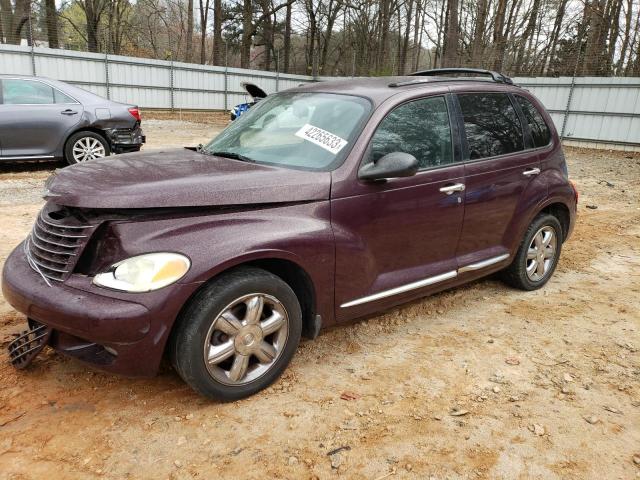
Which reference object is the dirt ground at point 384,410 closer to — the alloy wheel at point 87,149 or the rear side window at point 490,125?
the rear side window at point 490,125

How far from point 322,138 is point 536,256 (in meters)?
2.45

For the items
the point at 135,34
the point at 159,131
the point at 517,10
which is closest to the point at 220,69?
the point at 159,131

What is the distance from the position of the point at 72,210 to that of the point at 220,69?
77.3 ft

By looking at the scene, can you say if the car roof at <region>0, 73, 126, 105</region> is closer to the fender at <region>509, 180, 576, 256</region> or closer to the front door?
the front door

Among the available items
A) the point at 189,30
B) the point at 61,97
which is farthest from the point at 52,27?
the point at 61,97

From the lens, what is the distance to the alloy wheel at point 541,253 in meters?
4.51

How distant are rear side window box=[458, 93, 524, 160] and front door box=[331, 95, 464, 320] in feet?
0.77

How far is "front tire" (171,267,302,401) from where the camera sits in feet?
8.37

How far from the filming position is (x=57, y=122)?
8.40 meters

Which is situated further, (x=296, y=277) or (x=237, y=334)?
(x=296, y=277)

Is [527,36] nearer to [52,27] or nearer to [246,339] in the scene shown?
[52,27]

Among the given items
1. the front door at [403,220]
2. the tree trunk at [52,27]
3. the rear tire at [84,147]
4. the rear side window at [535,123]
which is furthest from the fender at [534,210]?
the tree trunk at [52,27]

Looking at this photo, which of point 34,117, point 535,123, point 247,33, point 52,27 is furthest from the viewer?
point 247,33

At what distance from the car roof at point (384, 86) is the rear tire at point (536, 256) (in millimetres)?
1306
